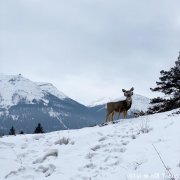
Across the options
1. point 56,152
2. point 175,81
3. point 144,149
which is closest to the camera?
point 144,149

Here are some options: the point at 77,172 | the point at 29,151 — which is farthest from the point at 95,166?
the point at 29,151

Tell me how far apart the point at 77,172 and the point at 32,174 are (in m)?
1.13

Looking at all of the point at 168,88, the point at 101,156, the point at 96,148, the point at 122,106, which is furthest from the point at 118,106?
the point at 168,88

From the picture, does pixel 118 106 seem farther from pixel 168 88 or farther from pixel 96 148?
pixel 168 88

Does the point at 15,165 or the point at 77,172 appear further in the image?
the point at 15,165

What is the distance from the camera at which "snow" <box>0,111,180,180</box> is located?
323 inches

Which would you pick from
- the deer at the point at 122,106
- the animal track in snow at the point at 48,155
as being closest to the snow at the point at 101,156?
the animal track in snow at the point at 48,155

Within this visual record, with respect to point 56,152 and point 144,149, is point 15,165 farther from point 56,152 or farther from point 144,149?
point 144,149

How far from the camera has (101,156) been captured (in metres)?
9.54

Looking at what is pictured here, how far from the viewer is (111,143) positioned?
10.5 m

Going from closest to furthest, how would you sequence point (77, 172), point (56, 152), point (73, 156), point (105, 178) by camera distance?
point (105, 178) → point (77, 172) → point (73, 156) → point (56, 152)

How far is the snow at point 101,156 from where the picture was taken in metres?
8.20

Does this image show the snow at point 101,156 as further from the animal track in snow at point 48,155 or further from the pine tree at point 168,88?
the pine tree at point 168,88

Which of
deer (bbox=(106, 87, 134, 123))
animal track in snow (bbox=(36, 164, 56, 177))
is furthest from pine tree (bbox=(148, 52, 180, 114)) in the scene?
animal track in snow (bbox=(36, 164, 56, 177))
